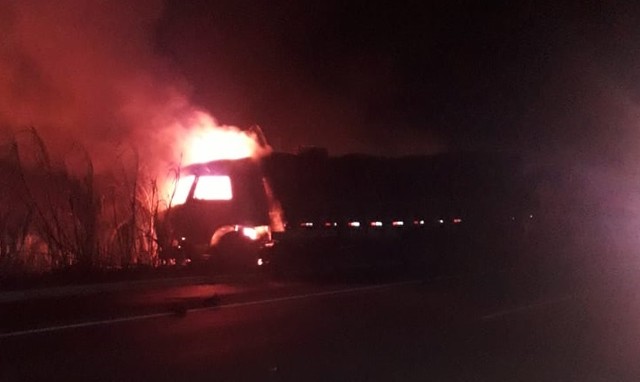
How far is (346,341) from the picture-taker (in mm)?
10734

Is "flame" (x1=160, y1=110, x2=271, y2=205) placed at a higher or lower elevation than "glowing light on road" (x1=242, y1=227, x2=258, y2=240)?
higher

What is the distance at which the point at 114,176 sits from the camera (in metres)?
19.6

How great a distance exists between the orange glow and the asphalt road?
8.57 ft

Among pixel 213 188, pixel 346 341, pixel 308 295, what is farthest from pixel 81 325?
pixel 213 188

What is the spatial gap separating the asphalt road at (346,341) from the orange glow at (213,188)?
8.57 feet

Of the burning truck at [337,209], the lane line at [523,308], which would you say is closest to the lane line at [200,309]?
the burning truck at [337,209]

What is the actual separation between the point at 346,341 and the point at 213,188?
7.78 metres

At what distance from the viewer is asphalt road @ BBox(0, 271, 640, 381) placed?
8938 mm

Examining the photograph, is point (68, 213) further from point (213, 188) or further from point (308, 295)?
point (308, 295)

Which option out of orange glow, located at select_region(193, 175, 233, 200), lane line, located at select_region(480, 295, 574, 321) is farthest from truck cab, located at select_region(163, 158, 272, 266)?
lane line, located at select_region(480, 295, 574, 321)

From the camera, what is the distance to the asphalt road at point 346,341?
894cm

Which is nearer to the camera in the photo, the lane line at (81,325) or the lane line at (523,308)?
the lane line at (81,325)

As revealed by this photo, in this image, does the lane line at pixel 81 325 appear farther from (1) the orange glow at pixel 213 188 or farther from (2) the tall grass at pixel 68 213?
(1) the orange glow at pixel 213 188

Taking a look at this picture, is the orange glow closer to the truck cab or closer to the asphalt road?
the truck cab
